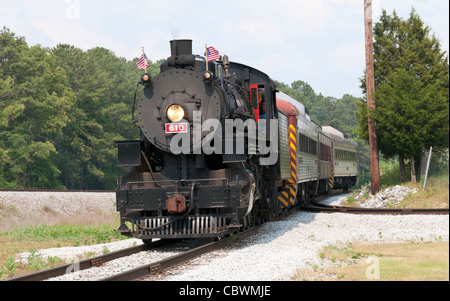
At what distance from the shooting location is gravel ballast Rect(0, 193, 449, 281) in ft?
24.3

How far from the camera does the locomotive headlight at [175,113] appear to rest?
10.1m

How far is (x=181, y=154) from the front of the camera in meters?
10.4

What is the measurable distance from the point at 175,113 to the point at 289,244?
3390mm

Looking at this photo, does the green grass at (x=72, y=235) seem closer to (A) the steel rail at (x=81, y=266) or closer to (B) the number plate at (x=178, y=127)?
(A) the steel rail at (x=81, y=266)

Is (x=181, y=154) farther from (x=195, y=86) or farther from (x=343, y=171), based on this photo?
(x=343, y=171)

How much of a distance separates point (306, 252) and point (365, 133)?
46.8 feet

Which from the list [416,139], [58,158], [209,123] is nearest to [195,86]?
[209,123]

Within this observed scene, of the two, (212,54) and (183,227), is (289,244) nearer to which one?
(183,227)

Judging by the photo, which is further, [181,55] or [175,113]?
[181,55]

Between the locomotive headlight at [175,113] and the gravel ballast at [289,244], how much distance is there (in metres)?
2.61

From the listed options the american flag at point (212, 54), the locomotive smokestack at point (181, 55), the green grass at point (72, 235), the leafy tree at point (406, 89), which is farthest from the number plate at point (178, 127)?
the leafy tree at point (406, 89)

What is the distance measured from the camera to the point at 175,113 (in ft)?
33.3

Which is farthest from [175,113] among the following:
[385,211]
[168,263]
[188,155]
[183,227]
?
[385,211]
